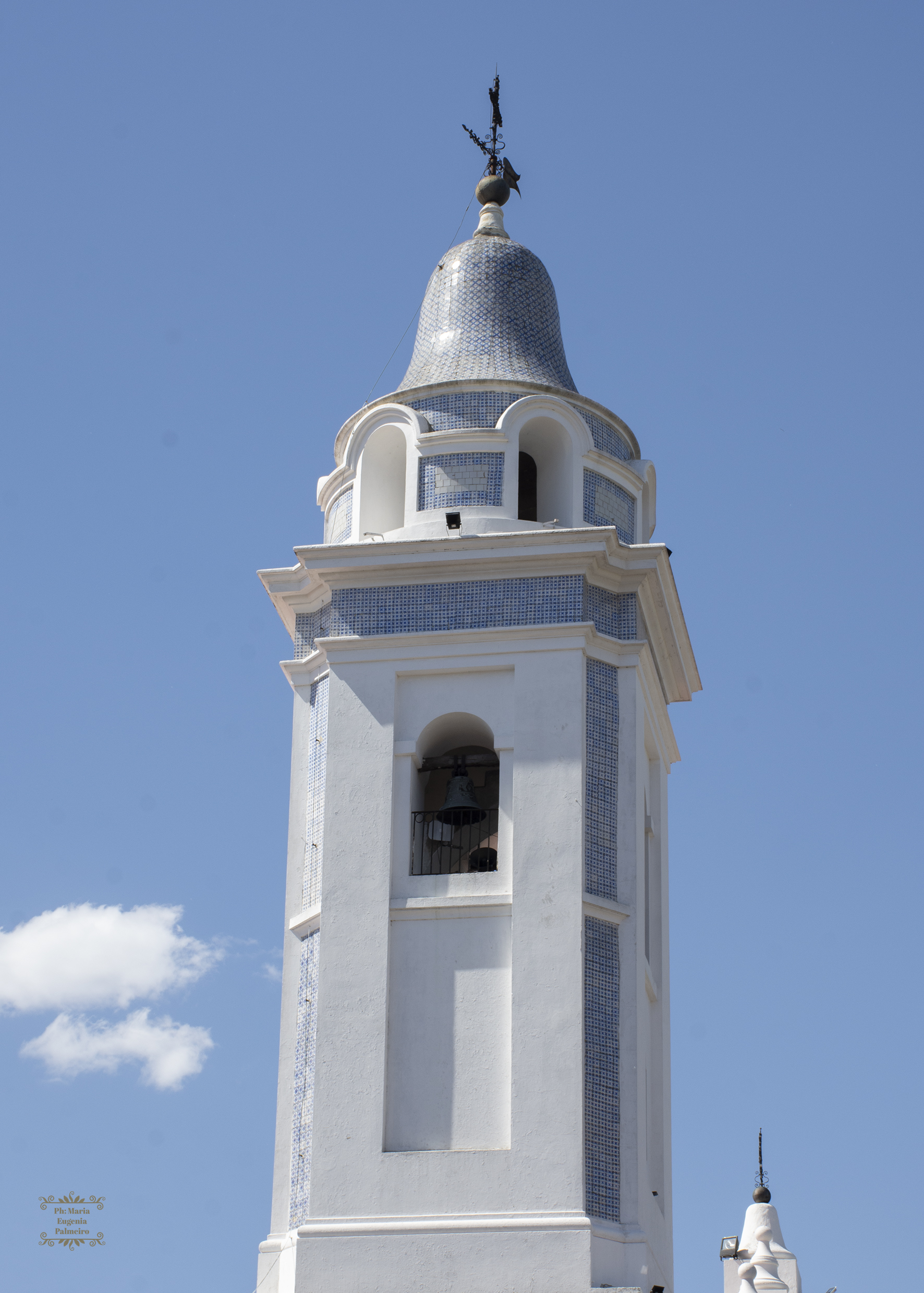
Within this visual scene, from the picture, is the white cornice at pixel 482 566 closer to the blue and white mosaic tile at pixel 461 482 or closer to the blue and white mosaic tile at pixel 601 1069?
the blue and white mosaic tile at pixel 461 482

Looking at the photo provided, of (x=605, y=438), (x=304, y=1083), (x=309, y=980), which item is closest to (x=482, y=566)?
(x=605, y=438)

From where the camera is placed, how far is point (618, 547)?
1633 centimetres

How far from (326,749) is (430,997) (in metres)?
2.12

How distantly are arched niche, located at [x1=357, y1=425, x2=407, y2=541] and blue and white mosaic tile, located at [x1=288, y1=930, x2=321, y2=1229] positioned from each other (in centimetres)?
358

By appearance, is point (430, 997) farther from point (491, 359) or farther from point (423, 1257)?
point (491, 359)

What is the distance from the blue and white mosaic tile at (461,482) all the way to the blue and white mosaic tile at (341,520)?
67 centimetres

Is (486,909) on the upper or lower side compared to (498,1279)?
upper

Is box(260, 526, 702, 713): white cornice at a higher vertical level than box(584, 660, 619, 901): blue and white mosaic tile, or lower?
higher

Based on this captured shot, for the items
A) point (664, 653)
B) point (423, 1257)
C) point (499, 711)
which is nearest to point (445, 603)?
point (499, 711)

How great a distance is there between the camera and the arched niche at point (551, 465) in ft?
56.2

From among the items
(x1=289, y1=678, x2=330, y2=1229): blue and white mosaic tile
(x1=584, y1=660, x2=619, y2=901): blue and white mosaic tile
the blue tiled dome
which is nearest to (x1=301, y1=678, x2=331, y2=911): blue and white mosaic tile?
(x1=289, y1=678, x2=330, y2=1229): blue and white mosaic tile

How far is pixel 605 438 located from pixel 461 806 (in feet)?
11.9

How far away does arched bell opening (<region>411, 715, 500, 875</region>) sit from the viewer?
52.1 ft

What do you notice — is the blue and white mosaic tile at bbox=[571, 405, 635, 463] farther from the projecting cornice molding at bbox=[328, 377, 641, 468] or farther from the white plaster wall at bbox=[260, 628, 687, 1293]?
the white plaster wall at bbox=[260, 628, 687, 1293]
